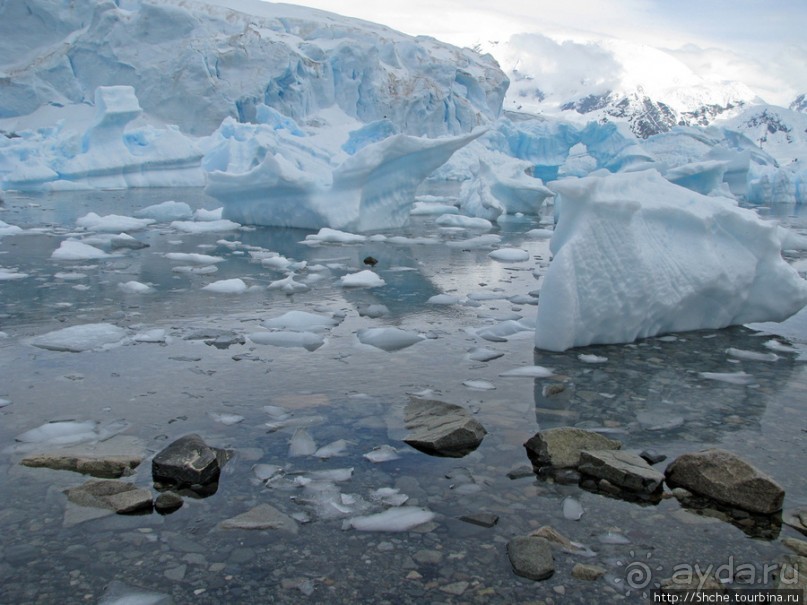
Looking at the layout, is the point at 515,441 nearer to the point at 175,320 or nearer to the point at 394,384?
the point at 394,384

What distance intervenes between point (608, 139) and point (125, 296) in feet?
85.7

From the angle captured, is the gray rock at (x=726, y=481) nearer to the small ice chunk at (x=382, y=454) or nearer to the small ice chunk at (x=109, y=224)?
the small ice chunk at (x=382, y=454)

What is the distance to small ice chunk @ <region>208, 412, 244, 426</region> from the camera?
2.67 meters

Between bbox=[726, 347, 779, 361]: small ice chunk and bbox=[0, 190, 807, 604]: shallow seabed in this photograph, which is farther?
bbox=[726, 347, 779, 361]: small ice chunk

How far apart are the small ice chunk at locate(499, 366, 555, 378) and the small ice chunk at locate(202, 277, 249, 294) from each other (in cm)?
264

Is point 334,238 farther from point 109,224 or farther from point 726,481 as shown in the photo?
point 726,481

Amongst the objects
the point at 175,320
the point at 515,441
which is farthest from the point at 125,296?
the point at 515,441

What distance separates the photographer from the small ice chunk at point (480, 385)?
315cm

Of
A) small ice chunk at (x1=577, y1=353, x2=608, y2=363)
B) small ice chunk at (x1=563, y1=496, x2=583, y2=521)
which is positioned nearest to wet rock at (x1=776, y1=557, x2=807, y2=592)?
small ice chunk at (x1=563, y1=496, x2=583, y2=521)

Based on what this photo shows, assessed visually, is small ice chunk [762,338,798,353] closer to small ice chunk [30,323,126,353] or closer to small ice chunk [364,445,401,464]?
small ice chunk [364,445,401,464]

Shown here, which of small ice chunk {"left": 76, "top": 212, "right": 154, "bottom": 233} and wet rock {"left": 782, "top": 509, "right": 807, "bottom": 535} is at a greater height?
wet rock {"left": 782, "top": 509, "right": 807, "bottom": 535}

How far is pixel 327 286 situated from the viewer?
5.60m

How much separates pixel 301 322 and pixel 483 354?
1.21m

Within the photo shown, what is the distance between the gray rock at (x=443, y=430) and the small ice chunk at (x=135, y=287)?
3.15 m
